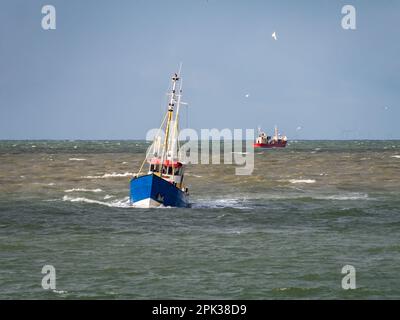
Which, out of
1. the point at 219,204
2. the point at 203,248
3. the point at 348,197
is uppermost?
the point at 203,248

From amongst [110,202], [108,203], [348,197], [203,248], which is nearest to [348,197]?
[348,197]

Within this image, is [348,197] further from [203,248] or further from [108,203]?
[203,248]

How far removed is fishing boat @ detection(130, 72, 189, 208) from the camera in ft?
133

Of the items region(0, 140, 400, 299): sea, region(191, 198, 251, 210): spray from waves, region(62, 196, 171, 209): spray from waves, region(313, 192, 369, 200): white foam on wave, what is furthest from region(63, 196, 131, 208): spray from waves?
region(313, 192, 369, 200): white foam on wave

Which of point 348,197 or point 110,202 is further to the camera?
point 348,197

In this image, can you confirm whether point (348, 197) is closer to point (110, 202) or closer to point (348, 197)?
point (348, 197)

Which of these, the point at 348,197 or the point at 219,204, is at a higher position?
the point at 219,204

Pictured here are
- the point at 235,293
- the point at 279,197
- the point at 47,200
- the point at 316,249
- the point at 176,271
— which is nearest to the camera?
the point at 235,293

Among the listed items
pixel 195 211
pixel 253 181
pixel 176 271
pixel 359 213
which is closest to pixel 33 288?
pixel 176 271

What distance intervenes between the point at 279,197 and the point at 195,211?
43.3 ft

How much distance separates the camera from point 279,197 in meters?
51.8

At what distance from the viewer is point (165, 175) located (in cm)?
4147

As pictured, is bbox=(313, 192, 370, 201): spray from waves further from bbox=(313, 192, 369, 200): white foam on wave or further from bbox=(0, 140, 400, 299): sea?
bbox=(0, 140, 400, 299): sea
